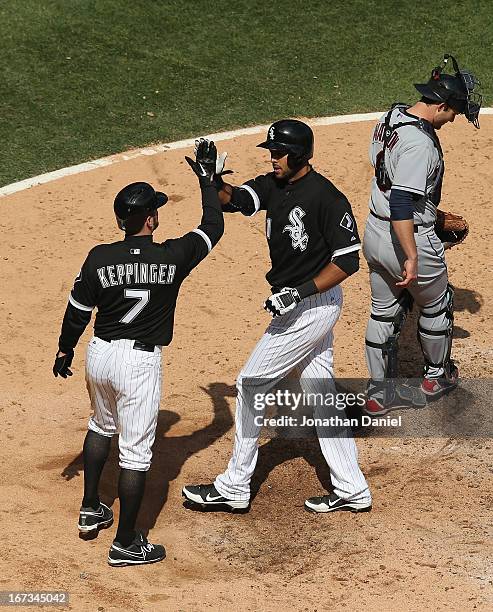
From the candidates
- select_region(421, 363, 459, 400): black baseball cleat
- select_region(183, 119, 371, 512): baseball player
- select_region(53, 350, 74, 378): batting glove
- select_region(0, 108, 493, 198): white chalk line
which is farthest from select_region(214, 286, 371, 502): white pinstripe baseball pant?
select_region(0, 108, 493, 198): white chalk line

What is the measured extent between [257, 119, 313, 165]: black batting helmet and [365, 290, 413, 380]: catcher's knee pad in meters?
1.58

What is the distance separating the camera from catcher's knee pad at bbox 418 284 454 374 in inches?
300

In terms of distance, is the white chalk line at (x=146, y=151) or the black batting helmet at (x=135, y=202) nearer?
the black batting helmet at (x=135, y=202)

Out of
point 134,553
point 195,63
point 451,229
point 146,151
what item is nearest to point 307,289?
point 134,553

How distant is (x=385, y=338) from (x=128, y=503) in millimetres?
2341

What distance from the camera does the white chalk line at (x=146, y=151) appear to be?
10.9m

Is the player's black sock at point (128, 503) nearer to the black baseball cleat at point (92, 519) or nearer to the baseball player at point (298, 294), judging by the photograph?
the black baseball cleat at point (92, 519)

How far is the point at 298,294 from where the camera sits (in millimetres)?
6367

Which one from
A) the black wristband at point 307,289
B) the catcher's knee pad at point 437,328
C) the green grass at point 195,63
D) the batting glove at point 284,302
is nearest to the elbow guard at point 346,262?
the black wristband at point 307,289

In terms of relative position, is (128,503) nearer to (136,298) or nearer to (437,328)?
(136,298)

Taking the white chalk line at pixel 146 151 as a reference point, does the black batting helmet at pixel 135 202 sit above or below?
below

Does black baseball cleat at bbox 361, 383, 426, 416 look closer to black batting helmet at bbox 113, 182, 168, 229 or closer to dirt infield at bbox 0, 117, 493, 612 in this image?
dirt infield at bbox 0, 117, 493, 612

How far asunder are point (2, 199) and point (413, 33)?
5810 millimetres

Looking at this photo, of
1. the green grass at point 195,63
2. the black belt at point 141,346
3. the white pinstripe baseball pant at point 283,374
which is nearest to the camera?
the black belt at point 141,346
